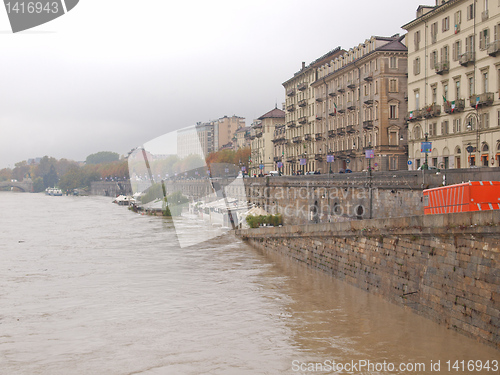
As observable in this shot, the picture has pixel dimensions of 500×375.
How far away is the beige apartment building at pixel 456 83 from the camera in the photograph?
40469mm

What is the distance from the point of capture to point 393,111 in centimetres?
6159

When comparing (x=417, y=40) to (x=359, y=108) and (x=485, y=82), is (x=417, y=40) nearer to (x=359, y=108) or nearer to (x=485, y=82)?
(x=485, y=82)

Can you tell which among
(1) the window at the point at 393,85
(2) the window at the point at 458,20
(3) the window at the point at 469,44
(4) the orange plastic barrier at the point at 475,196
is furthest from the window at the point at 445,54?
(4) the orange plastic barrier at the point at 475,196

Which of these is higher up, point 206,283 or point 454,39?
point 454,39

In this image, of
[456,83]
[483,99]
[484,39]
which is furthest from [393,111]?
[483,99]

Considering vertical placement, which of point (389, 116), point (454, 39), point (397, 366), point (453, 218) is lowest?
point (397, 366)

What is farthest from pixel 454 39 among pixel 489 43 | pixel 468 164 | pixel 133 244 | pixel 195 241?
pixel 133 244

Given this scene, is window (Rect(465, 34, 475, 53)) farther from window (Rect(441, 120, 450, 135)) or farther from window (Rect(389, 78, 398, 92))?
window (Rect(389, 78, 398, 92))

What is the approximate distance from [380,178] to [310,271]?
1010 cm

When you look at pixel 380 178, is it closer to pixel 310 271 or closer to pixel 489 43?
pixel 310 271

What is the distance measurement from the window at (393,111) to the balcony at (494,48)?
849 inches

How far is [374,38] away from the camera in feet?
206

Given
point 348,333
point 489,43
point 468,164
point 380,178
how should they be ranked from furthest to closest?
1. point 468,164
2. point 489,43
3. point 380,178
4. point 348,333

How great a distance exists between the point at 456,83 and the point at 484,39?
483 centimetres
